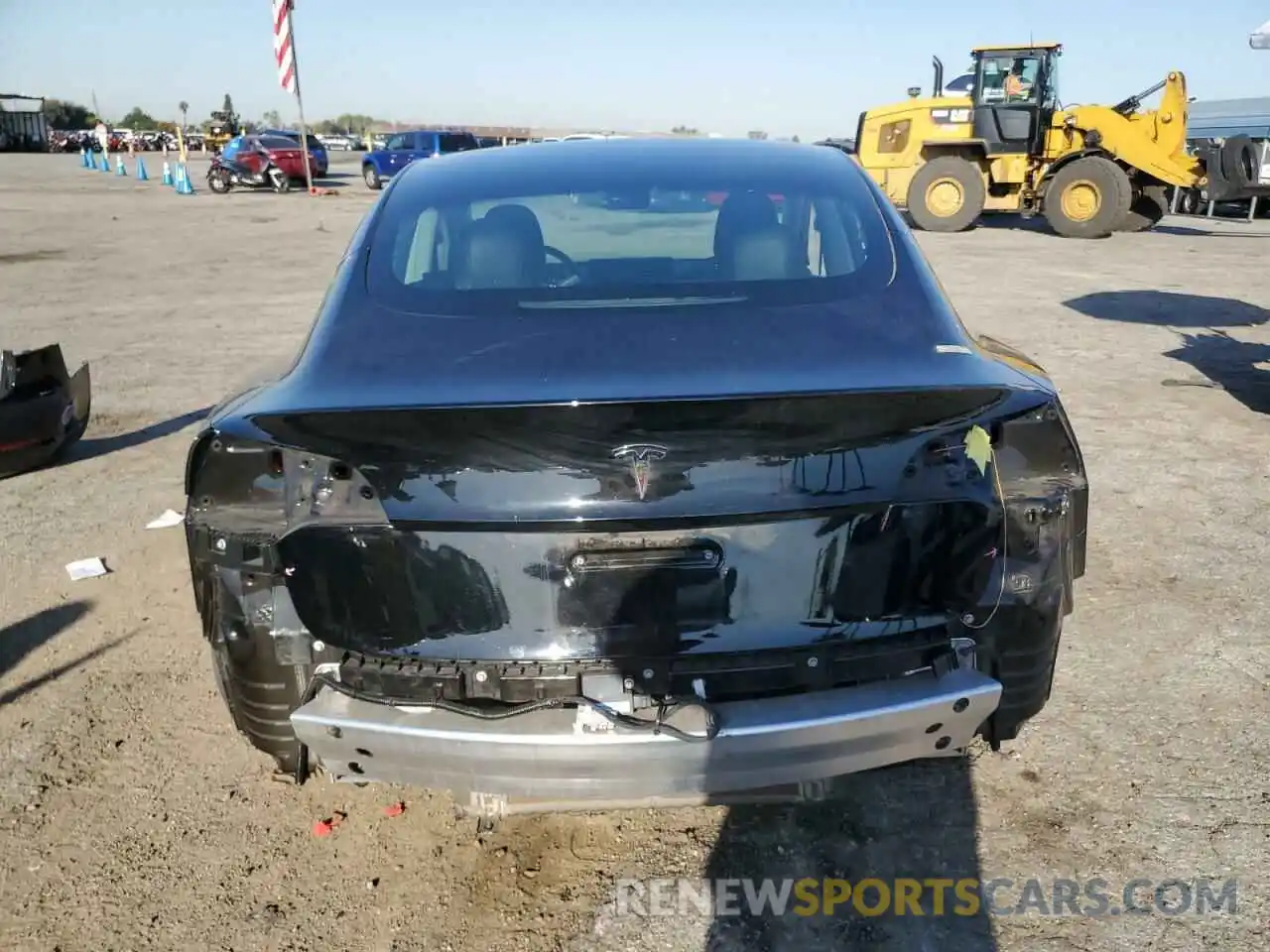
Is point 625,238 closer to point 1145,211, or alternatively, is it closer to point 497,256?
point 497,256

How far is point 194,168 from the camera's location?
132 feet

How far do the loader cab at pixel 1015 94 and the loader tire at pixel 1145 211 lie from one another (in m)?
2.21

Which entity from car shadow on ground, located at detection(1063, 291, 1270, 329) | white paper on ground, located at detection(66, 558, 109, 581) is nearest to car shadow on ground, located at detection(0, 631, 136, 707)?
white paper on ground, located at detection(66, 558, 109, 581)

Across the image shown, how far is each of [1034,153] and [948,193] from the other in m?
1.58

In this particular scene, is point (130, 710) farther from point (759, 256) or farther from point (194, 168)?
point (194, 168)

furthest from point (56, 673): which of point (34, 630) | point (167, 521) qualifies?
point (167, 521)

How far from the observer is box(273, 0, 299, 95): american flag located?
72.8 feet

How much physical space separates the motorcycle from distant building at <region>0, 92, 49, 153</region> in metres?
42.0

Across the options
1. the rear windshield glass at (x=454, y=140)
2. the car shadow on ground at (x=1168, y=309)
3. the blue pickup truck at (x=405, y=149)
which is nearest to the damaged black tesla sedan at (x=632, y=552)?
the car shadow on ground at (x=1168, y=309)

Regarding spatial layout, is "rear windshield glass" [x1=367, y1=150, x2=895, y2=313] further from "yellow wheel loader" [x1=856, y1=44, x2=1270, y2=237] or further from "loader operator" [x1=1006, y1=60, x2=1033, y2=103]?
A: "loader operator" [x1=1006, y1=60, x2=1033, y2=103]

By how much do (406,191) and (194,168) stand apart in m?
43.0

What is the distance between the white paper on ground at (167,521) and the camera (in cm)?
460

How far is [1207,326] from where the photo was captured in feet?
30.5

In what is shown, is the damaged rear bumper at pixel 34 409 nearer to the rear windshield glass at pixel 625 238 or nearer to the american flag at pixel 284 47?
the rear windshield glass at pixel 625 238
